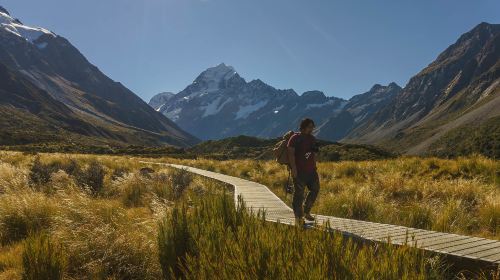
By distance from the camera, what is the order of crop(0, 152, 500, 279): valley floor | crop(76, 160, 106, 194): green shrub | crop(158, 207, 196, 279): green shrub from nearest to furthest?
crop(0, 152, 500, 279): valley floor, crop(158, 207, 196, 279): green shrub, crop(76, 160, 106, 194): green shrub

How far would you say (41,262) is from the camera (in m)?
5.94

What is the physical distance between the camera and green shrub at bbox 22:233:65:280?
5.84 m

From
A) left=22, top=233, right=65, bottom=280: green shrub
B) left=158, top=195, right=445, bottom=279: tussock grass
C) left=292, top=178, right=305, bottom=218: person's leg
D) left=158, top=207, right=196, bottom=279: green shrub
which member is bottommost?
left=22, top=233, right=65, bottom=280: green shrub

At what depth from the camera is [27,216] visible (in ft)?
29.2

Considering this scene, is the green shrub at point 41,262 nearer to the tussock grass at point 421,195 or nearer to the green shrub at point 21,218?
the green shrub at point 21,218

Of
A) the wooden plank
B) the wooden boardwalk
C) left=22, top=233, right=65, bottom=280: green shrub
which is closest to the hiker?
the wooden boardwalk

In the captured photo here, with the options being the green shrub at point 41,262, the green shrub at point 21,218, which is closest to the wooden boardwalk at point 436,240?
the green shrub at point 41,262

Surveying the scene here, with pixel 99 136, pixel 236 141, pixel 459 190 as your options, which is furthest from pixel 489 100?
pixel 459 190

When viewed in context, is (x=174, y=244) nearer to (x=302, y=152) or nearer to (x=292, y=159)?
(x=292, y=159)

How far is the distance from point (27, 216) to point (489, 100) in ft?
706

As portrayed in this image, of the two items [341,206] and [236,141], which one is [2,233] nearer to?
[341,206]

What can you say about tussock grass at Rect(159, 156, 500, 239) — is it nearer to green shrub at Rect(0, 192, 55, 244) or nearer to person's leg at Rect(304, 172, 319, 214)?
person's leg at Rect(304, 172, 319, 214)

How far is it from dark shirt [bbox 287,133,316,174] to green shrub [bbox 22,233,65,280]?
5079 millimetres

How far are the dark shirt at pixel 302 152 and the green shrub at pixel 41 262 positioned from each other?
5.08 metres
